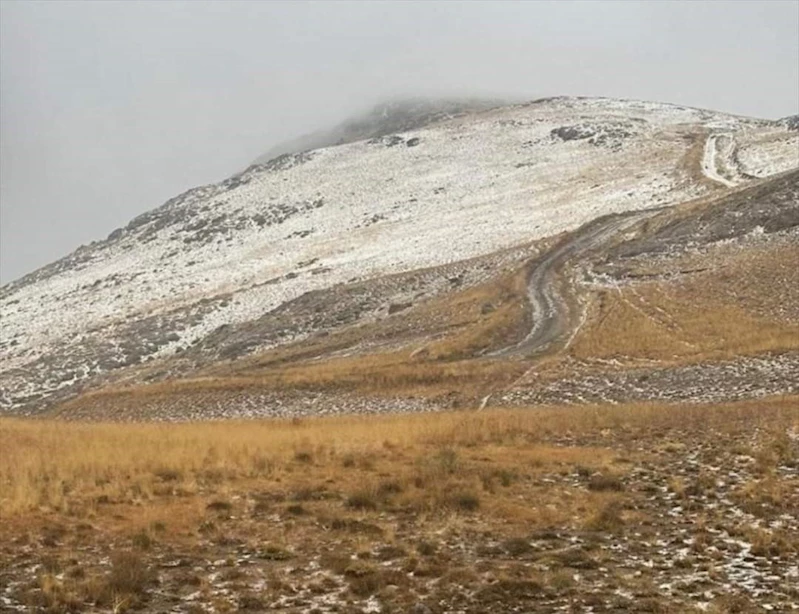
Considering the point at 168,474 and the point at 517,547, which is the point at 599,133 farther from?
the point at 517,547

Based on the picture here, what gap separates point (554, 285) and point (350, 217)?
43484mm

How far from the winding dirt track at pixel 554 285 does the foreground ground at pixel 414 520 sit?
737 inches

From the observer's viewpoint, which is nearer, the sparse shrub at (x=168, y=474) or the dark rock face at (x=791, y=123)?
the sparse shrub at (x=168, y=474)

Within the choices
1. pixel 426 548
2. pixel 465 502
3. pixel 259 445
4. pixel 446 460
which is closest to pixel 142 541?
pixel 426 548

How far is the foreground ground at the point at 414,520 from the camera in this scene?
1045 cm

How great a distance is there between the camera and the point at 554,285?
52.8 meters

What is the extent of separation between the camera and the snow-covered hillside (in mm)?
68000

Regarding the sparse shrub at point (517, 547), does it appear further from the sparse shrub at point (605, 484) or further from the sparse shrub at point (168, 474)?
the sparse shrub at point (168, 474)

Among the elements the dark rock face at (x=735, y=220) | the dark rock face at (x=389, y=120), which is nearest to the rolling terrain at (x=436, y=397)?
the dark rock face at (x=735, y=220)

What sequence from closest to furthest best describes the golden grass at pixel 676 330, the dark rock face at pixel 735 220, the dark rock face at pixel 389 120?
the golden grass at pixel 676 330, the dark rock face at pixel 735 220, the dark rock face at pixel 389 120

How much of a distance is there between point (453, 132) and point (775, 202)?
238 ft

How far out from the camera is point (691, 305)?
41750 millimetres

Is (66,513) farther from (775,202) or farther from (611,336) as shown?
(775,202)

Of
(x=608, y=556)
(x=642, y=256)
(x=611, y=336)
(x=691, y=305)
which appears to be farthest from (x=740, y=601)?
(x=642, y=256)
